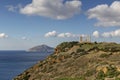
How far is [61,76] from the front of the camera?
4466cm

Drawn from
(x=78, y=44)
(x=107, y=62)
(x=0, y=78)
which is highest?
(x=78, y=44)

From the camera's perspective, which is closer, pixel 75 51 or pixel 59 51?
pixel 75 51

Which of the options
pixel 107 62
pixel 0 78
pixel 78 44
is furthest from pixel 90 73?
pixel 0 78

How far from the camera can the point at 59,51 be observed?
2670 inches

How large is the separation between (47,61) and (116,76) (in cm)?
2539

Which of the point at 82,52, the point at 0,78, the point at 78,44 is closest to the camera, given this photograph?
the point at 82,52

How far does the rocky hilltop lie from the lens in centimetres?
4000

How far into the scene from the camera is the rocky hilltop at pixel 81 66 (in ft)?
131

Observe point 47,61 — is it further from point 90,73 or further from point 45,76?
point 90,73

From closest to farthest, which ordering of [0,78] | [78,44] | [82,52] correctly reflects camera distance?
[82,52] < [78,44] < [0,78]

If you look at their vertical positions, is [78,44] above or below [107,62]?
above

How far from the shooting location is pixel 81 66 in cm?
4697

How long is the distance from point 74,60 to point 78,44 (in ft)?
48.3

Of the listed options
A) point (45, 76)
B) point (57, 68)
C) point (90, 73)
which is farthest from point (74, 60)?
point (90, 73)
